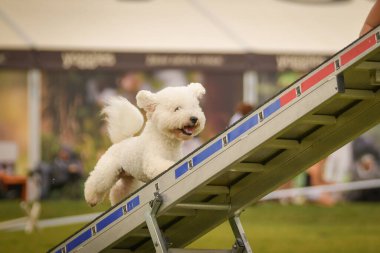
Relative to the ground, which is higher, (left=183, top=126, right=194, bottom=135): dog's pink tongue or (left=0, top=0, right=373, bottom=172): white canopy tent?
(left=0, top=0, right=373, bottom=172): white canopy tent

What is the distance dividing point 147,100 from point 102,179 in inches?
24.2

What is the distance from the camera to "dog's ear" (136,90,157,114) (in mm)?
5625

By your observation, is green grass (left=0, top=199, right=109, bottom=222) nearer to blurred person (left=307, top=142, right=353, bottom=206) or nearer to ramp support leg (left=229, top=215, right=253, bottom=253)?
blurred person (left=307, top=142, right=353, bottom=206)

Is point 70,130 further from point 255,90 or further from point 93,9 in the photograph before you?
point 255,90

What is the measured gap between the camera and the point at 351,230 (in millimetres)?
11352

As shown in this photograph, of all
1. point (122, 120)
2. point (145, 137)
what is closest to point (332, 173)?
point (122, 120)

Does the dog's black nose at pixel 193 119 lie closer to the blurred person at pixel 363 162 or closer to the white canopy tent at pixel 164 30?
the white canopy tent at pixel 164 30

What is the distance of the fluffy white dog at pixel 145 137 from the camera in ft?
18.0

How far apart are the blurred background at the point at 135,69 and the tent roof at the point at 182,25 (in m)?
0.02

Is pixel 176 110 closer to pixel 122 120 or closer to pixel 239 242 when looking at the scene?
pixel 122 120

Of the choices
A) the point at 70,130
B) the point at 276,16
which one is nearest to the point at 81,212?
the point at 70,130

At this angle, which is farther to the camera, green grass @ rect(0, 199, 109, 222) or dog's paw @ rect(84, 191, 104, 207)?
green grass @ rect(0, 199, 109, 222)

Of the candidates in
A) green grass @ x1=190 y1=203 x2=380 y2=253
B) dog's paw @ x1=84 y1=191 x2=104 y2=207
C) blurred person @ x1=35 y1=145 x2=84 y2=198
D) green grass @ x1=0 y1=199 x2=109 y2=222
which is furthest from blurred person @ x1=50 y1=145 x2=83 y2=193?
dog's paw @ x1=84 y1=191 x2=104 y2=207

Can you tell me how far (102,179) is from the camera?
5.88 metres
